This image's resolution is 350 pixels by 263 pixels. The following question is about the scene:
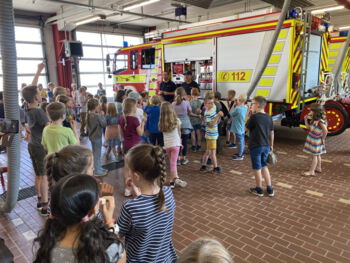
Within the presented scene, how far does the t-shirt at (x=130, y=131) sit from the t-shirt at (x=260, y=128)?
1.72m

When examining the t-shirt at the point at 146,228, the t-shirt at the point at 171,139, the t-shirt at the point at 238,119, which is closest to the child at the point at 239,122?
the t-shirt at the point at 238,119

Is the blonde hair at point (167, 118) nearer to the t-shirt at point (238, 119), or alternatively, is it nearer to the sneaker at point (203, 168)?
the sneaker at point (203, 168)

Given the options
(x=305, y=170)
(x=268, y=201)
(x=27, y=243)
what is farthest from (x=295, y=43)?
(x=27, y=243)

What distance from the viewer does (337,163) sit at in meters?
5.35

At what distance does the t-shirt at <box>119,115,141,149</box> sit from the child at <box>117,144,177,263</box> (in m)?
2.20

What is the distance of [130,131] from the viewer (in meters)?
4.06

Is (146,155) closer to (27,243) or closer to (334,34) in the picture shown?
(27,243)

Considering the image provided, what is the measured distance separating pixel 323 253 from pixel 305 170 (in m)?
2.53

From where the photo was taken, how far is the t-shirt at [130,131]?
4008mm

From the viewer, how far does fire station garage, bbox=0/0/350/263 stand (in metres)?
1.59

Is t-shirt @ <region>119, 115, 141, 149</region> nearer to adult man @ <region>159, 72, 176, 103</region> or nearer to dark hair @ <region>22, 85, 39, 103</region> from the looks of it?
dark hair @ <region>22, 85, 39, 103</region>

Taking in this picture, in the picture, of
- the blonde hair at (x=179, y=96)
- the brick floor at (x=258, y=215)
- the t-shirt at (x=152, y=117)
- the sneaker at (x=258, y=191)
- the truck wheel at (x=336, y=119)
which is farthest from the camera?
the truck wheel at (x=336, y=119)

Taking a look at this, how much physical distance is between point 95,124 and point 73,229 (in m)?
3.48

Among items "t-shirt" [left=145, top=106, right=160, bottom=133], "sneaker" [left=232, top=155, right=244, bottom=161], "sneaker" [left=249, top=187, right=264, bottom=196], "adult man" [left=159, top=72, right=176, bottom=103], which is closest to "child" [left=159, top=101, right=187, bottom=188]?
"t-shirt" [left=145, top=106, right=160, bottom=133]
